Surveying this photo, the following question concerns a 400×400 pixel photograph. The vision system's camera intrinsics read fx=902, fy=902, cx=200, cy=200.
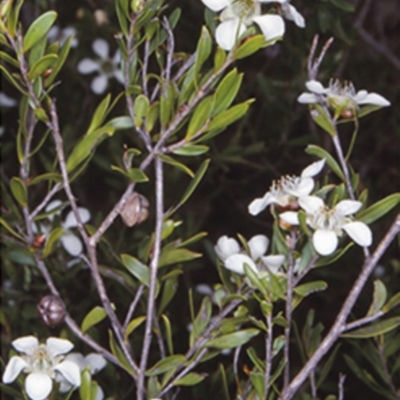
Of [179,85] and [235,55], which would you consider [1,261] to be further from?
[235,55]

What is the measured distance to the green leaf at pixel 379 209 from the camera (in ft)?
3.15

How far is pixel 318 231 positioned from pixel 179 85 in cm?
26

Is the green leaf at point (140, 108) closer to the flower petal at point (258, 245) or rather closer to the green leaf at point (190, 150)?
the green leaf at point (190, 150)

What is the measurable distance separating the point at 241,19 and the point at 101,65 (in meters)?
0.86

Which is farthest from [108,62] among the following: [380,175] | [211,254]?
[380,175]

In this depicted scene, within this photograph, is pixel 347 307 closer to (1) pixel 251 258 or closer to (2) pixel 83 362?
(1) pixel 251 258

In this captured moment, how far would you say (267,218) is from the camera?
6.03 ft

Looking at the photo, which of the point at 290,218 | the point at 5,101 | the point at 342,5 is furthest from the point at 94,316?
the point at 5,101

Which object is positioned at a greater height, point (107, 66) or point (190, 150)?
point (190, 150)

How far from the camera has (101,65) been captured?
1767 mm

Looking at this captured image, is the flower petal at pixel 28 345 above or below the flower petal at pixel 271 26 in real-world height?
below

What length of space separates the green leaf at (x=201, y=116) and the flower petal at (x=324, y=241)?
0.18 m

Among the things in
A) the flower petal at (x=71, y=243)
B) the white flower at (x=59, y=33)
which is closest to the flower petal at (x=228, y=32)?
the flower petal at (x=71, y=243)

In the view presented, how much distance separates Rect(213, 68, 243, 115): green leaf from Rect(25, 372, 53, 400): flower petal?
1.13 feet
